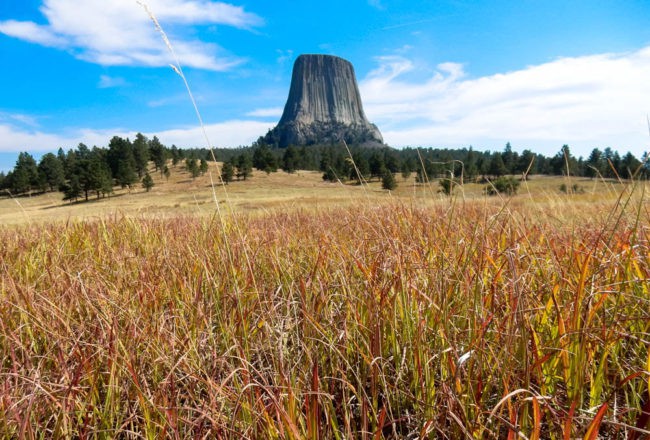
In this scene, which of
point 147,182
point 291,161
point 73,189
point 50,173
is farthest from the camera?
point 291,161

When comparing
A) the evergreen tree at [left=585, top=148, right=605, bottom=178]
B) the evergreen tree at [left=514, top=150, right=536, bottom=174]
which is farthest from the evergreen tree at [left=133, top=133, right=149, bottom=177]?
the evergreen tree at [left=585, top=148, right=605, bottom=178]

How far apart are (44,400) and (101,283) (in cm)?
107

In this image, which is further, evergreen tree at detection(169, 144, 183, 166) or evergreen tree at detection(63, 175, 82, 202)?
evergreen tree at detection(169, 144, 183, 166)

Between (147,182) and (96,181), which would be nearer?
(96,181)

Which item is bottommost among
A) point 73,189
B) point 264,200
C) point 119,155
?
point 264,200

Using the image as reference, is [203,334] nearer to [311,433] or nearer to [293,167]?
[311,433]

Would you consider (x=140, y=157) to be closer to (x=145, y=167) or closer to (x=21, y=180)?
(x=145, y=167)

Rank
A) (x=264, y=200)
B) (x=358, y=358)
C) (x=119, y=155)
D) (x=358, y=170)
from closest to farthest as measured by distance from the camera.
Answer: (x=358, y=358) → (x=358, y=170) → (x=264, y=200) → (x=119, y=155)

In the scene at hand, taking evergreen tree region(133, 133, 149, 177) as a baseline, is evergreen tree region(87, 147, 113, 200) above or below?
below

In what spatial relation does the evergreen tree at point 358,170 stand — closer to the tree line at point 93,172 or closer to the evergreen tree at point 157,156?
the tree line at point 93,172

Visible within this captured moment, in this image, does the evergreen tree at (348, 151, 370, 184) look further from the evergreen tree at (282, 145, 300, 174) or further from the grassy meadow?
the evergreen tree at (282, 145, 300, 174)

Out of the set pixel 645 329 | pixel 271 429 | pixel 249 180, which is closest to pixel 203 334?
pixel 271 429

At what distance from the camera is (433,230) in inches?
111

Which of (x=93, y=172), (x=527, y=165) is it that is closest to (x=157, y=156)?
(x=93, y=172)
